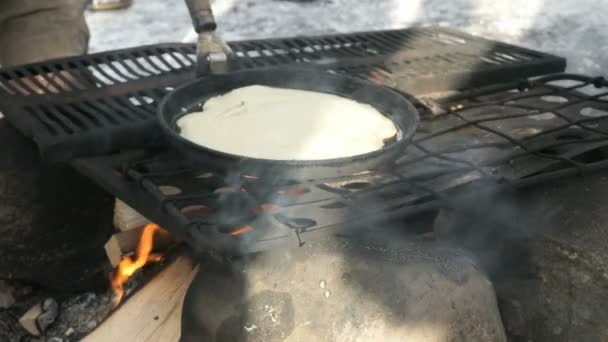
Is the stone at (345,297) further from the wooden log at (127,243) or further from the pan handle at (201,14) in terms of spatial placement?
the pan handle at (201,14)

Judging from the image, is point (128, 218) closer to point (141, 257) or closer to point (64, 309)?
point (141, 257)

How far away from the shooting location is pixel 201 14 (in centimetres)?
190

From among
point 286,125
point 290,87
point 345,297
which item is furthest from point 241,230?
point 290,87

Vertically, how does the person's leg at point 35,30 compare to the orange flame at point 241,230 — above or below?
below

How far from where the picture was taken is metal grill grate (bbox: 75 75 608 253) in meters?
1.34

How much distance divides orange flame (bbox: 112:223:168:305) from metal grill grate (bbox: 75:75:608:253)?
224 millimetres

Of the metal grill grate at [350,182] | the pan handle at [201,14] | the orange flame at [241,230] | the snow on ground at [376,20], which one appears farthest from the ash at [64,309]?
the snow on ground at [376,20]

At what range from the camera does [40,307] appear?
2021mm

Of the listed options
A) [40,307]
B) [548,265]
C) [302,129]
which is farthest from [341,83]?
[40,307]

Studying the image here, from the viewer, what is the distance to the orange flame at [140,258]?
6.45ft

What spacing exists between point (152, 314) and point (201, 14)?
1.06 m

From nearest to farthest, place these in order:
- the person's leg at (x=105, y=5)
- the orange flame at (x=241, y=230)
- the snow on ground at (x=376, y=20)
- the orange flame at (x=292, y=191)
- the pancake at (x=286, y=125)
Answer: the orange flame at (x=241, y=230) < the orange flame at (x=292, y=191) < the pancake at (x=286, y=125) < the snow on ground at (x=376, y=20) < the person's leg at (x=105, y=5)

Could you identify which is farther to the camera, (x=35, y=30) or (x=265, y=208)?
(x=35, y=30)

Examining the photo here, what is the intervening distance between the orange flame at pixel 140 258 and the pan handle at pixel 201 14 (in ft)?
2.47
